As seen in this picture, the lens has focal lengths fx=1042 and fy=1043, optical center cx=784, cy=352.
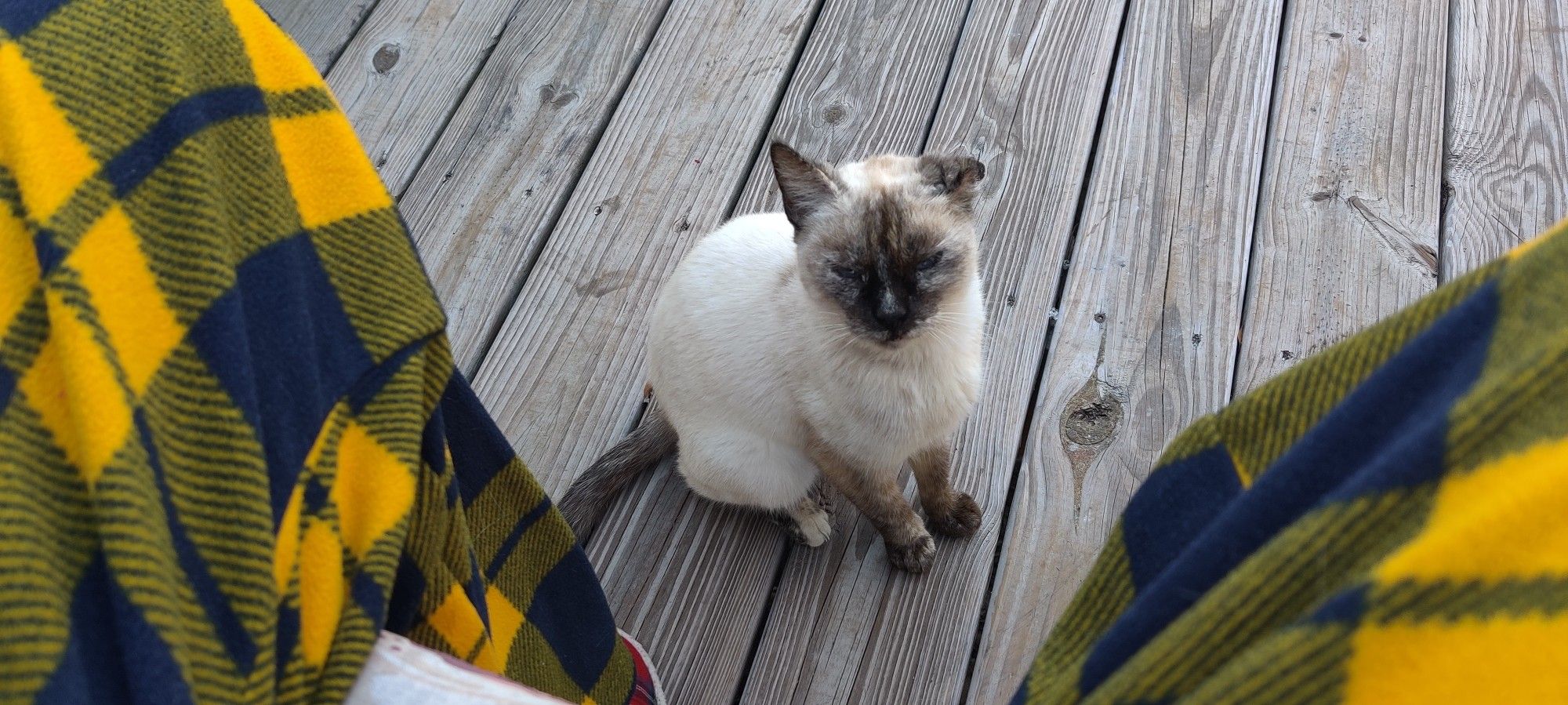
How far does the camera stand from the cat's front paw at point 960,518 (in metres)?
1.78

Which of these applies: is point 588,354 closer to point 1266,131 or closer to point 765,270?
point 765,270

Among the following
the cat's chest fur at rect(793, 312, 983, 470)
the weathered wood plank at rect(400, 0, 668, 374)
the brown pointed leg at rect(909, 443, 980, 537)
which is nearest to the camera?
the cat's chest fur at rect(793, 312, 983, 470)

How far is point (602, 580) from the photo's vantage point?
1.81 metres

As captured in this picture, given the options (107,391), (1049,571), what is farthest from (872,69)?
(107,391)

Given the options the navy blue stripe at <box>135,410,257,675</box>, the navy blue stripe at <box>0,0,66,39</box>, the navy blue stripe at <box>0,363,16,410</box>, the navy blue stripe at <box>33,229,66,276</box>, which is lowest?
the navy blue stripe at <box>135,410,257,675</box>

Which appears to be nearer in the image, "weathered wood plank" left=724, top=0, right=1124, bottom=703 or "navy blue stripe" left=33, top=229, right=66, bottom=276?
"navy blue stripe" left=33, top=229, right=66, bottom=276

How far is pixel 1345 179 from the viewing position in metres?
2.05

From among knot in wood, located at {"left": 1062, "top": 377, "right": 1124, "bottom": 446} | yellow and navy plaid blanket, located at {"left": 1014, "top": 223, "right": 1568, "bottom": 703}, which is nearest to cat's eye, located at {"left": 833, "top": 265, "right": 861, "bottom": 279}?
knot in wood, located at {"left": 1062, "top": 377, "right": 1124, "bottom": 446}

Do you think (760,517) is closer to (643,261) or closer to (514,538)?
(643,261)

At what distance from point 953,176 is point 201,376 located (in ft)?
3.62

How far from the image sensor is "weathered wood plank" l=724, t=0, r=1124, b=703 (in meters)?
1.70

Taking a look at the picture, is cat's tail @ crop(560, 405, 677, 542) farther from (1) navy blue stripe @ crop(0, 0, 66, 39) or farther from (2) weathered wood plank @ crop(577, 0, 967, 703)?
(1) navy blue stripe @ crop(0, 0, 66, 39)

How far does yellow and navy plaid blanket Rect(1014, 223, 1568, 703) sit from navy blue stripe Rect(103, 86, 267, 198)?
2.32 ft

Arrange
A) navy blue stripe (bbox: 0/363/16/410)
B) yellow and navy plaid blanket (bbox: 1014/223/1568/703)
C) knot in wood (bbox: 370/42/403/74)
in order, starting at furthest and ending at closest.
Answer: knot in wood (bbox: 370/42/403/74) → navy blue stripe (bbox: 0/363/16/410) → yellow and navy plaid blanket (bbox: 1014/223/1568/703)
